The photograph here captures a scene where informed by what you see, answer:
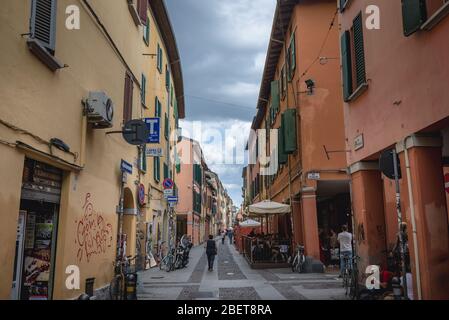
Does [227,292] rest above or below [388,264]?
below

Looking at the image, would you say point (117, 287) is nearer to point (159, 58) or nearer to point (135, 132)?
point (135, 132)

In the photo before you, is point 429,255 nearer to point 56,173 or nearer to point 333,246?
point 56,173

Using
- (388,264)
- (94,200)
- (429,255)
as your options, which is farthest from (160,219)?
(429,255)

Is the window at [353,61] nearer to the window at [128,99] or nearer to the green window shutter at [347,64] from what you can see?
the green window shutter at [347,64]

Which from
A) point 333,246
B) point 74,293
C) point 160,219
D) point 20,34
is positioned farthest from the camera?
point 160,219

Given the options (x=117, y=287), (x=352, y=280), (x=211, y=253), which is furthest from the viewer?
(x=211, y=253)

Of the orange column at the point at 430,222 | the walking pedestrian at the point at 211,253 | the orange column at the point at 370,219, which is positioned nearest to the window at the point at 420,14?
the orange column at the point at 430,222

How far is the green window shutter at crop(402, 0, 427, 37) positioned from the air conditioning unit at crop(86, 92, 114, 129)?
6.18 metres

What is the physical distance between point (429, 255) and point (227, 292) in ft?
18.3

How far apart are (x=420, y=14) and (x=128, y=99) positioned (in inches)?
338

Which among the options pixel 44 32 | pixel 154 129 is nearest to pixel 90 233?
pixel 44 32

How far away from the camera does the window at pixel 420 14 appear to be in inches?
285

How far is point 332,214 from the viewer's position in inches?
904

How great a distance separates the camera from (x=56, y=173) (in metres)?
8.42
